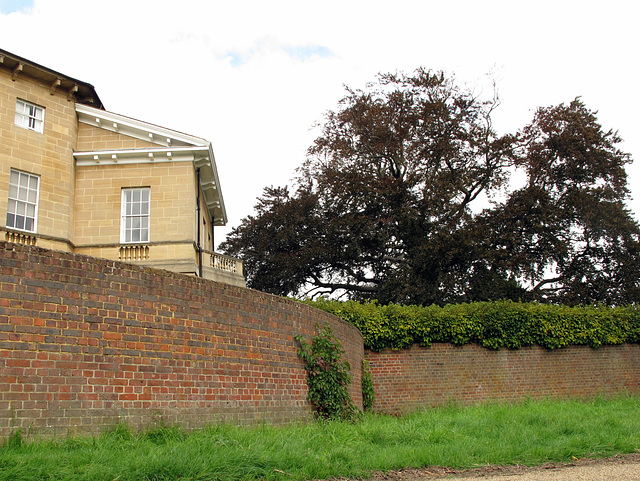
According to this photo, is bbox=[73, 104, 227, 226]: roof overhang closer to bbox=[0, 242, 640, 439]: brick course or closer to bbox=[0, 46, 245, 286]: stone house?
bbox=[0, 46, 245, 286]: stone house

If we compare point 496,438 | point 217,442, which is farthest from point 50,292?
point 496,438

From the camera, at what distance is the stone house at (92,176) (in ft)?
66.4

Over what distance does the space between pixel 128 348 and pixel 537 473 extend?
19.5 feet

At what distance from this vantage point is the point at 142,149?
2166cm

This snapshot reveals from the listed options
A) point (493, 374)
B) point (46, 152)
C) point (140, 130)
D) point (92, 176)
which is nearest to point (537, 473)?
point (493, 374)

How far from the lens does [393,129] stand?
32.2 meters

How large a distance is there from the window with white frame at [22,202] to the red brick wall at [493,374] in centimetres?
1163

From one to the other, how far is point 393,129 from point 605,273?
12322 mm

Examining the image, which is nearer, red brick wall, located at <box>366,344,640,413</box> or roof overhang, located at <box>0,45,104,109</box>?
red brick wall, located at <box>366,344,640,413</box>

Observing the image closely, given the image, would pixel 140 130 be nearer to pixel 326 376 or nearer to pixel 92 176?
pixel 92 176

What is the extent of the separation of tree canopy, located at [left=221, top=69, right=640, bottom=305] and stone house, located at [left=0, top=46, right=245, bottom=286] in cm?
985

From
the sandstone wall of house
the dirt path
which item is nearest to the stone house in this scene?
the sandstone wall of house

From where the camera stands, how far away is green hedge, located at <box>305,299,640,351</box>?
60.8 feet

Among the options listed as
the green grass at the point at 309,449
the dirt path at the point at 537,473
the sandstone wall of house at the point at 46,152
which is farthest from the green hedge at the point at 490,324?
the dirt path at the point at 537,473
